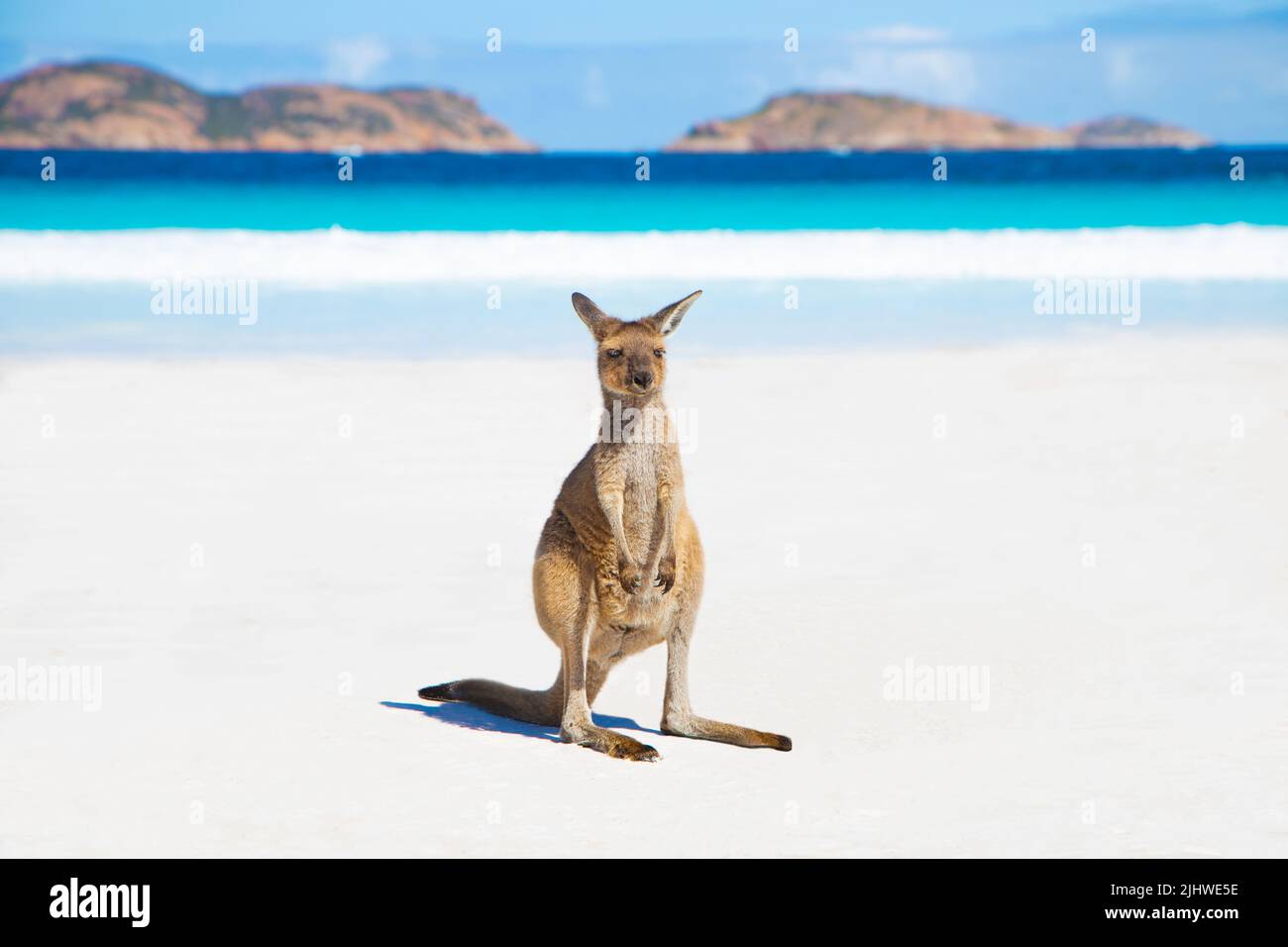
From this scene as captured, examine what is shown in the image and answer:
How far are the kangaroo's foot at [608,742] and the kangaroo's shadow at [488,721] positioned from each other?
84mm

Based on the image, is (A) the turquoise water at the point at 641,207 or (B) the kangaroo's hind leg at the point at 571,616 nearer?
(B) the kangaroo's hind leg at the point at 571,616

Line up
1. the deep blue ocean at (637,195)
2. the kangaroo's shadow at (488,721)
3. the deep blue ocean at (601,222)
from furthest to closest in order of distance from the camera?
the deep blue ocean at (637,195), the deep blue ocean at (601,222), the kangaroo's shadow at (488,721)

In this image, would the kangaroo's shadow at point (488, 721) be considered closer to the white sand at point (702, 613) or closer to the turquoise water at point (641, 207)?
the white sand at point (702, 613)

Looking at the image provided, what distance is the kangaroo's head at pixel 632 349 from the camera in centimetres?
374

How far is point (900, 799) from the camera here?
3445 millimetres

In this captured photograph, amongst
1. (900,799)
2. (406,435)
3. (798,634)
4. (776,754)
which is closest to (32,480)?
(406,435)

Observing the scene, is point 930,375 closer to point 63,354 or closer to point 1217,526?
point 1217,526

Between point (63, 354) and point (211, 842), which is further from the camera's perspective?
point (63, 354)

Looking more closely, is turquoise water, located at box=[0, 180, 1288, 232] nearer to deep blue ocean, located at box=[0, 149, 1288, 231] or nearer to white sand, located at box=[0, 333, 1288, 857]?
deep blue ocean, located at box=[0, 149, 1288, 231]

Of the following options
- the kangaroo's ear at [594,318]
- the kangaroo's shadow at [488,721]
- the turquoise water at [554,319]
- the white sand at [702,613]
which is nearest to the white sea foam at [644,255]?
the turquoise water at [554,319]

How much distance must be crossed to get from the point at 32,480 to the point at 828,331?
6036 mm

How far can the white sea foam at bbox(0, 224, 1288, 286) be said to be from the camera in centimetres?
1600

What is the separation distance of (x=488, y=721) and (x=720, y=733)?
64 centimetres

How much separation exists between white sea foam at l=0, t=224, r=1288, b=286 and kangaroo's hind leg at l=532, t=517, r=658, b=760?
12.0 metres
